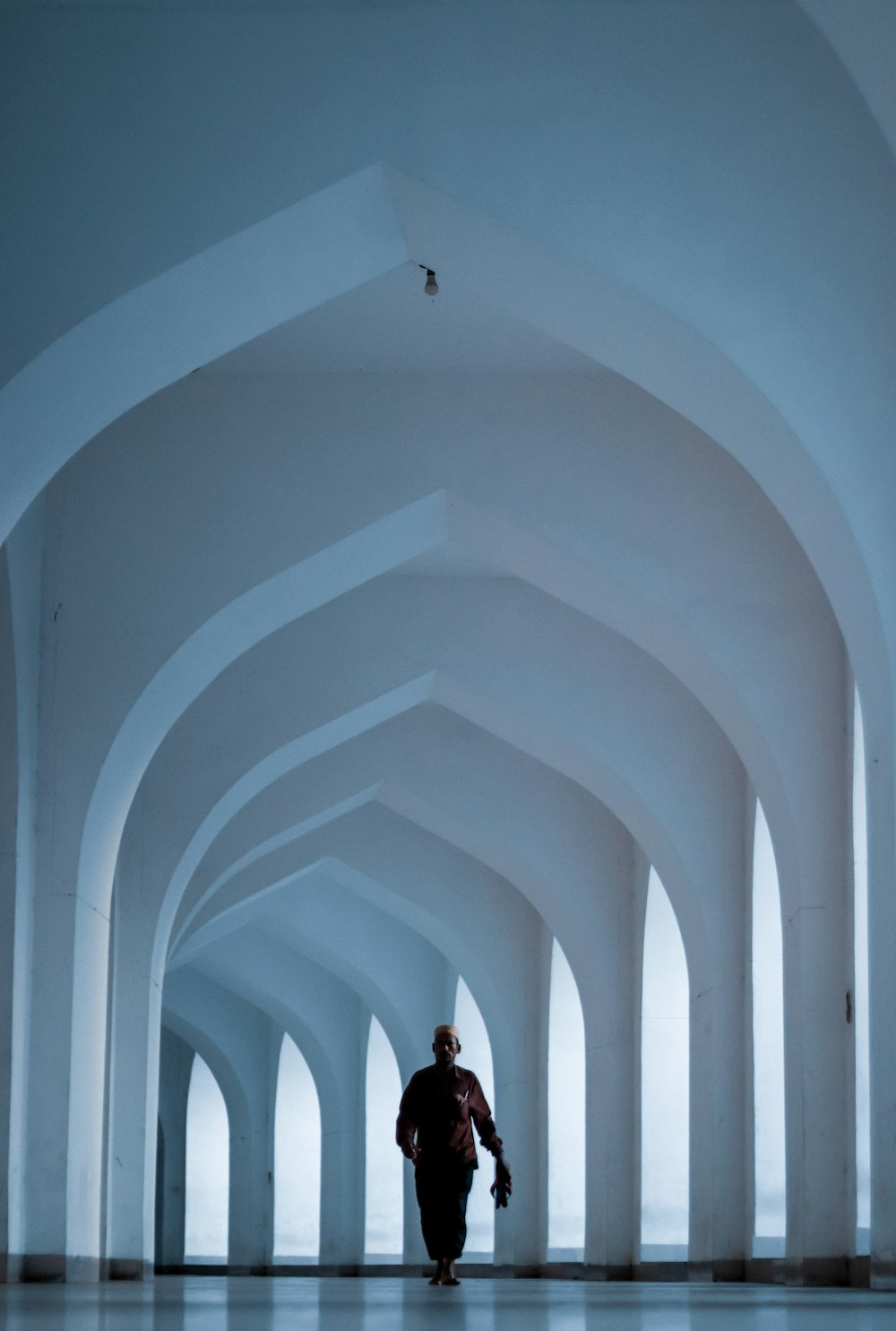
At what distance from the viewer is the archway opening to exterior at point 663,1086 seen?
16.1 m

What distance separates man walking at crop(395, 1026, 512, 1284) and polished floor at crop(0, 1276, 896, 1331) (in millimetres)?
1438

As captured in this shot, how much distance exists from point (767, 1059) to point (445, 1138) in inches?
125

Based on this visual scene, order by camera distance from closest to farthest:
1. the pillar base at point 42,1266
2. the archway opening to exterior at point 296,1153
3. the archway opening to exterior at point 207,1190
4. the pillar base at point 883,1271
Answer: the pillar base at point 883,1271, the pillar base at point 42,1266, the archway opening to exterior at point 296,1153, the archway opening to exterior at point 207,1190

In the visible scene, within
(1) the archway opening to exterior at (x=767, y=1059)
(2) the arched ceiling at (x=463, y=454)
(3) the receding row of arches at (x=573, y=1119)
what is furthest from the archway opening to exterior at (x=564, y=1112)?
(1) the archway opening to exterior at (x=767, y=1059)

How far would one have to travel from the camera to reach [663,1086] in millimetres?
16328

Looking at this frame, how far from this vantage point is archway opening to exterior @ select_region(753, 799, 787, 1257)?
43.0 ft

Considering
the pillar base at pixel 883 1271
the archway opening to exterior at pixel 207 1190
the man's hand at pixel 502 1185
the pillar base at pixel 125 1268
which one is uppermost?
the man's hand at pixel 502 1185

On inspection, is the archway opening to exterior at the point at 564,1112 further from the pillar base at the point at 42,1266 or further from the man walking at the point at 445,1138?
the pillar base at the point at 42,1266

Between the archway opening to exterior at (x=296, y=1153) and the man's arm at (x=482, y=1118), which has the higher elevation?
A: the man's arm at (x=482, y=1118)

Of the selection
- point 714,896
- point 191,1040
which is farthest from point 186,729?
point 191,1040

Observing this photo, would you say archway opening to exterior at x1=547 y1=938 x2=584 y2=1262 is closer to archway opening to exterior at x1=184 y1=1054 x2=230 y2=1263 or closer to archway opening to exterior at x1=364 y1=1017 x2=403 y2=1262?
archway opening to exterior at x1=364 y1=1017 x2=403 y2=1262

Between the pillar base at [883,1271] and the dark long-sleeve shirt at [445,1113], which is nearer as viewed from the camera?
the pillar base at [883,1271]

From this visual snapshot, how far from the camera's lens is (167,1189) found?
104 ft

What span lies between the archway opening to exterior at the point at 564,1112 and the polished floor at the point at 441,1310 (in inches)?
A: 389
